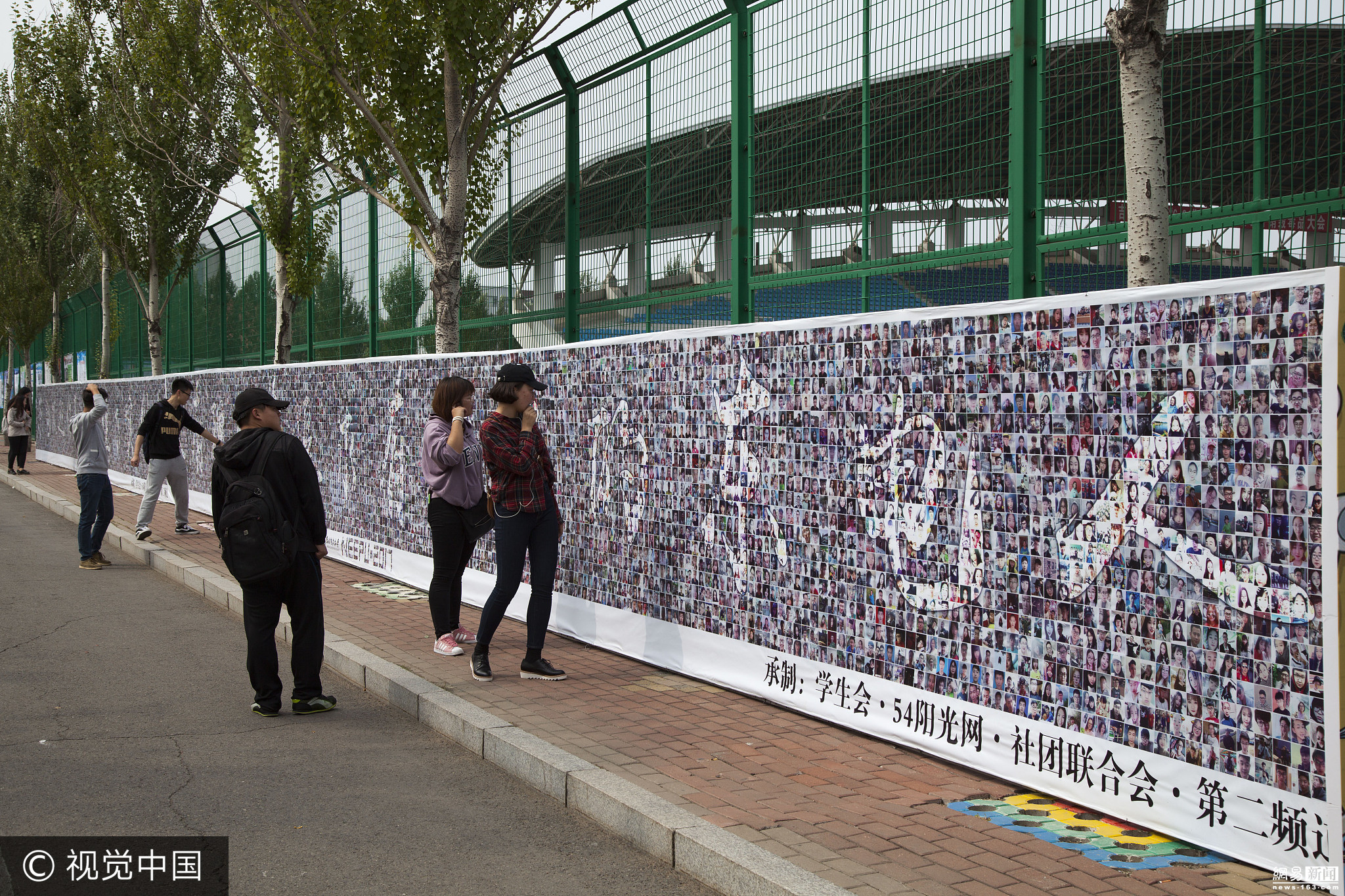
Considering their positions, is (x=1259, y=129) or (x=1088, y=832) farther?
(x=1259, y=129)

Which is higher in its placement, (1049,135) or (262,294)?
(262,294)

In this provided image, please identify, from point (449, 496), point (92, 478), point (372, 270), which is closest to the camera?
point (449, 496)

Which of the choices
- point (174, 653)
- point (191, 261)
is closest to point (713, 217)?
point (174, 653)

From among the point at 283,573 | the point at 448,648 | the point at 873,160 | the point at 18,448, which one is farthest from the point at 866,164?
the point at 18,448

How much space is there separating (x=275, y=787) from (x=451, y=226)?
7.01 m

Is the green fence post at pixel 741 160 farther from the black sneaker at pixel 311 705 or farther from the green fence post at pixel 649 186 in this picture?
the black sneaker at pixel 311 705

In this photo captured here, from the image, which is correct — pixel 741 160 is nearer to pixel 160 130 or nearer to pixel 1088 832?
pixel 1088 832

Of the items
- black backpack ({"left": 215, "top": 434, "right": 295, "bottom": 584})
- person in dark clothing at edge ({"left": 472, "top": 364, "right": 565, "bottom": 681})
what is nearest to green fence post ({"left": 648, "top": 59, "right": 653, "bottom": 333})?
person in dark clothing at edge ({"left": 472, "top": 364, "right": 565, "bottom": 681})

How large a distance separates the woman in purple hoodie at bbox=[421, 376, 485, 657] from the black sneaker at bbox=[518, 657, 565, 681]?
746 mm

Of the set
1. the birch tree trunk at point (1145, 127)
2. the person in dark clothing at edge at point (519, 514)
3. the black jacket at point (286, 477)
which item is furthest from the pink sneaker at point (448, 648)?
the birch tree trunk at point (1145, 127)

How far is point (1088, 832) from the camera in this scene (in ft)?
13.7

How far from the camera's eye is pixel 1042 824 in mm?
4262

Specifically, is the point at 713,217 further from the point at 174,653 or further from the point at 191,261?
the point at 191,261

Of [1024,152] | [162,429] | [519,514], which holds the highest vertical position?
[1024,152]
